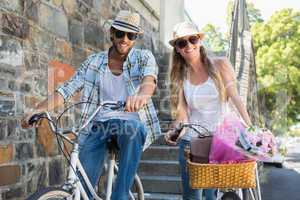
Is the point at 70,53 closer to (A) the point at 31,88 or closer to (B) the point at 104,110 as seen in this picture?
(A) the point at 31,88

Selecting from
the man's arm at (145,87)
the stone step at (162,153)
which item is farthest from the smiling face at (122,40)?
the stone step at (162,153)

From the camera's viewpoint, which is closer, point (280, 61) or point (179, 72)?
point (179, 72)

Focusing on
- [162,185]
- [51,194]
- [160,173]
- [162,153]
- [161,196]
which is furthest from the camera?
[162,153]

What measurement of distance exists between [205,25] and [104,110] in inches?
1109

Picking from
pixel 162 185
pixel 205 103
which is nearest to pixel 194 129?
pixel 205 103

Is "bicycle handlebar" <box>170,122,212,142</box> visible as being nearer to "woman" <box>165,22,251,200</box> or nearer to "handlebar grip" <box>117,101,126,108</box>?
"woman" <box>165,22,251,200</box>

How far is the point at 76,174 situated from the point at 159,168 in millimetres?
3334

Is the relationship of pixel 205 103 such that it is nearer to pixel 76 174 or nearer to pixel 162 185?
pixel 76 174

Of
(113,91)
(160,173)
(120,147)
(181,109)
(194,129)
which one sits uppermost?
(113,91)

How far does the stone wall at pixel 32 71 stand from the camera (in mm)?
3811

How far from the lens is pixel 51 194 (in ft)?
7.48

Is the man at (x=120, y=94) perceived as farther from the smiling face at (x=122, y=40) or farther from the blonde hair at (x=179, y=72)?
the blonde hair at (x=179, y=72)

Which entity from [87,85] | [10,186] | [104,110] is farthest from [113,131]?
[10,186]

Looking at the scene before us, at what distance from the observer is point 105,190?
295 cm
